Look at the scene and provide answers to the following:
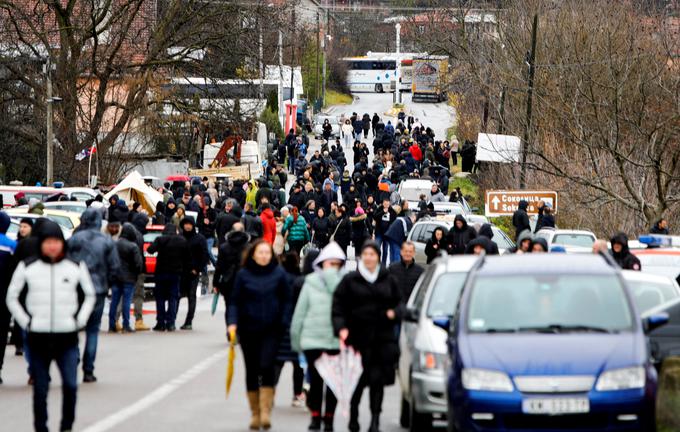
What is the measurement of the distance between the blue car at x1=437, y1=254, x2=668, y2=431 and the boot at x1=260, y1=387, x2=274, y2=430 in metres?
2.10

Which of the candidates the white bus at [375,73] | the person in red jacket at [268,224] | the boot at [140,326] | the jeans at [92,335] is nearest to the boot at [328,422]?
the jeans at [92,335]

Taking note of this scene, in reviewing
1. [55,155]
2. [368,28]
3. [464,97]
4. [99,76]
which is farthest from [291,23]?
[368,28]

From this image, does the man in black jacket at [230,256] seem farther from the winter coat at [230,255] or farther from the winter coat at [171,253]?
the winter coat at [171,253]

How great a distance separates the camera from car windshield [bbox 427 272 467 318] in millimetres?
13906

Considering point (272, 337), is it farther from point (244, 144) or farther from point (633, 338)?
point (244, 144)

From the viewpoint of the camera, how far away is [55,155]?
55.2 m

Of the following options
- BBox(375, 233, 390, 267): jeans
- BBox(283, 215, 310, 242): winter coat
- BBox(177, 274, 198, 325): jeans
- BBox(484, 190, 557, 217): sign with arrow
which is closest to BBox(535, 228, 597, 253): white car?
BBox(375, 233, 390, 267): jeans

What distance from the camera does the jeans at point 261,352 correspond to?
Answer: 13039 millimetres

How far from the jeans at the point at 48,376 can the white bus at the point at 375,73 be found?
116 meters

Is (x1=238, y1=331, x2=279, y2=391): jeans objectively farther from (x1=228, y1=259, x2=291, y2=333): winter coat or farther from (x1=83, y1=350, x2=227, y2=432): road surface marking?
(x1=83, y1=350, x2=227, y2=432): road surface marking

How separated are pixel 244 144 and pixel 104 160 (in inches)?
331

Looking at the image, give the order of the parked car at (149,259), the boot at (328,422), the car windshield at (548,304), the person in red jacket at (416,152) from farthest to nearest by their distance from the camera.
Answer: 1. the person in red jacket at (416,152)
2. the parked car at (149,259)
3. the boot at (328,422)
4. the car windshield at (548,304)

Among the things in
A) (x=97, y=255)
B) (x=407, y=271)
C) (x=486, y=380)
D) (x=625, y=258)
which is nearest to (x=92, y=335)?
(x=97, y=255)

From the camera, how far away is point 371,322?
1265cm
